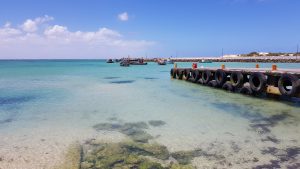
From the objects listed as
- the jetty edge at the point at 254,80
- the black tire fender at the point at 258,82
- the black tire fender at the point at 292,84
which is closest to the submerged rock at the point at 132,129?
the black tire fender at the point at 292,84

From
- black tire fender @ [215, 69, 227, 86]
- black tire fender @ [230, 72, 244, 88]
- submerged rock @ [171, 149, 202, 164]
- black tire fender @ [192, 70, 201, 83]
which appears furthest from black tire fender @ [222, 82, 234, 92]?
submerged rock @ [171, 149, 202, 164]

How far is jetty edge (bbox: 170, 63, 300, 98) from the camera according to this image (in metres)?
14.2

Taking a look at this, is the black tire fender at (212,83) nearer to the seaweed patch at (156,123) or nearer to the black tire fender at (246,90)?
the black tire fender at (246,90)

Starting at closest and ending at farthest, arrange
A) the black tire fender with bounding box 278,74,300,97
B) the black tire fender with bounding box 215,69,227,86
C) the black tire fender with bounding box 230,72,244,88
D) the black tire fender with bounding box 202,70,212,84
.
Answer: the black tire fender with bounding box 278,74,300,97 → the black tire fender with bounding box 230,72,244,88 → the black tire fender with bounding box 215,69,227,86 → the black tire fender with bounding box 202,70,212,84

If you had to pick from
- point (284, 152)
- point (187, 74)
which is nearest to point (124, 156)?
point (284, 152)

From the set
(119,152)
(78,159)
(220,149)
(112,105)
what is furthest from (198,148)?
(112,105)

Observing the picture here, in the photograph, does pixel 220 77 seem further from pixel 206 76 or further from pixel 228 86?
pixel 206 76

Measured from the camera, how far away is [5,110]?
544 inches

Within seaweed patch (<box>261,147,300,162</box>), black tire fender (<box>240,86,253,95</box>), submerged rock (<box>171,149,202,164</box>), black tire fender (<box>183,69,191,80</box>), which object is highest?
black tire fender (<box>183,69,191,80</box>)

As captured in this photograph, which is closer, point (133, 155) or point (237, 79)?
point (133, 155)

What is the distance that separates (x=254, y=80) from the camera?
17844 mm

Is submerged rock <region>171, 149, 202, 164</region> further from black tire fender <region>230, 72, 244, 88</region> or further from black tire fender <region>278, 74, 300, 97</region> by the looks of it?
black tire fender <region>230, 72, 244, 88</region>

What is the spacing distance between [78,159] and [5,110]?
8851mm

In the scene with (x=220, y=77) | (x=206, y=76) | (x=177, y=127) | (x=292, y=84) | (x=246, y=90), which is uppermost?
(x=292, y=84)
